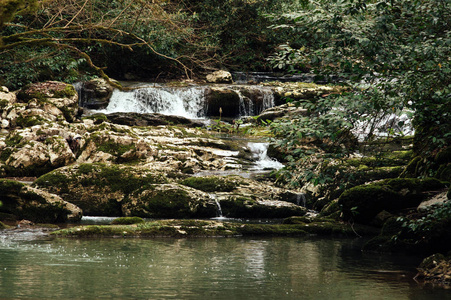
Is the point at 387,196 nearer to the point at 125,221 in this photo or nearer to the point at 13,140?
the point at 125,221

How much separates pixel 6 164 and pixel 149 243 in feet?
27.7

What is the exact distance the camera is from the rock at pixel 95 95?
28.2 meters

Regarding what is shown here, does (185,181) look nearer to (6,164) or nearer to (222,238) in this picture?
(222,238)

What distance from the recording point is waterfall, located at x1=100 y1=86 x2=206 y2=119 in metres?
28.4

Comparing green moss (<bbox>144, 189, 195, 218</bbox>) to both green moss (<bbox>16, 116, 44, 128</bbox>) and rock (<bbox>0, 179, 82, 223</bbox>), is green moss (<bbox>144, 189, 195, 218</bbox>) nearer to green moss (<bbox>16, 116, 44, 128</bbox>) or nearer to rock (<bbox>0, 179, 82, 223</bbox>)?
rock (<bbox>0, 179, 82, 223</bbox>)

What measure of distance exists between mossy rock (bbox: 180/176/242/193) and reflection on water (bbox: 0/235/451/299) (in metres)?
4.75

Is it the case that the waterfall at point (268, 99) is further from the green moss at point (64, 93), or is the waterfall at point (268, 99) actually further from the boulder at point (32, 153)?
the boulder at point (32, 153)

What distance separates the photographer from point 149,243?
391 inches

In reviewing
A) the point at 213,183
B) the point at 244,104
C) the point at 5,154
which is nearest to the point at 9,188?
the point at 5,154

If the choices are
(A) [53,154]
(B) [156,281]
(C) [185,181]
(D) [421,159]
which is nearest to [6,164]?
(A) [53,154]

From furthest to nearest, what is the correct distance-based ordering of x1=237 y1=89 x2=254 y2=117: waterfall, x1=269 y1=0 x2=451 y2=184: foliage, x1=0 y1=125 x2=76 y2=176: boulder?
x1=237 y1=89 x2=254 y2=117: waterfall, x1=0 y1=125 x2=76 y2=176: boulder, x1=269 y1=0 x2=451 y2=184: foliage

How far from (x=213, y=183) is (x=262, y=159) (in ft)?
19.1

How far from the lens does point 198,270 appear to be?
24.5ft

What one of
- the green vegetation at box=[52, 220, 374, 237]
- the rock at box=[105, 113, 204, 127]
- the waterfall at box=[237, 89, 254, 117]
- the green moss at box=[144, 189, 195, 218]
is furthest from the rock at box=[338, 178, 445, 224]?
the waterfall at box=[237, 89, 254, 117]
